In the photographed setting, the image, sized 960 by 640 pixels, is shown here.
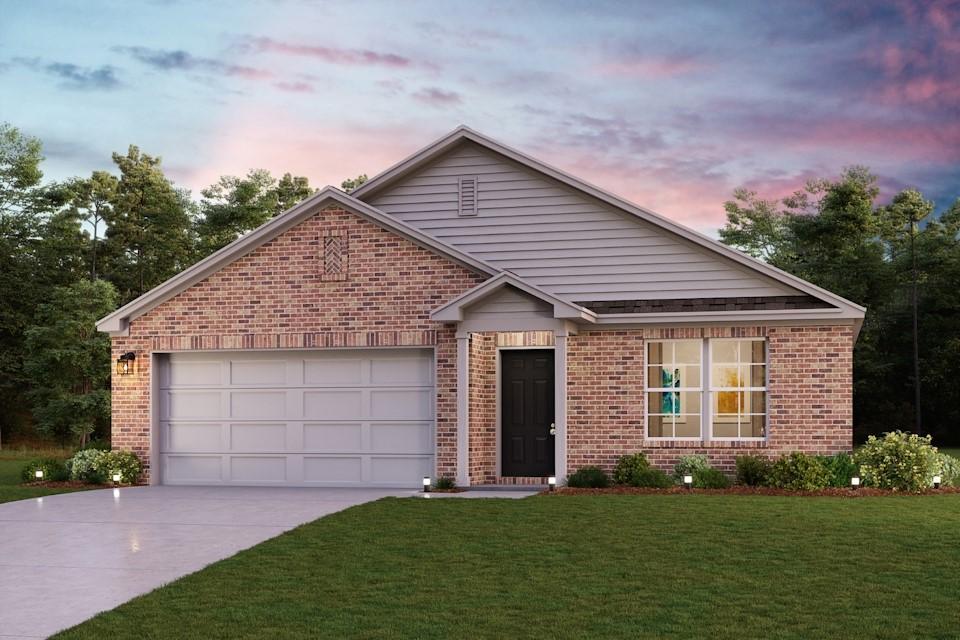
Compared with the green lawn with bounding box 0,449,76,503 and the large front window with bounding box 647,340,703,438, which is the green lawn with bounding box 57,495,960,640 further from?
the green lawn with bounding box 0,449,76,503

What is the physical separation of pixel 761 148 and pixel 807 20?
968 centimetres

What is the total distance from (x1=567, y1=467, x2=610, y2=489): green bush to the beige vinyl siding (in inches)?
136

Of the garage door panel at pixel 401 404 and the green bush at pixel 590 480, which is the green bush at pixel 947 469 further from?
the garage door panel at pixel 401 404


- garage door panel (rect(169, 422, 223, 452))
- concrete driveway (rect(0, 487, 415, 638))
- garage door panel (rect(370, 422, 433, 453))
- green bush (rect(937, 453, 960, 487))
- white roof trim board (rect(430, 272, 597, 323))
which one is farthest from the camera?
garage door panel (rect(169, 422, 223, 452))

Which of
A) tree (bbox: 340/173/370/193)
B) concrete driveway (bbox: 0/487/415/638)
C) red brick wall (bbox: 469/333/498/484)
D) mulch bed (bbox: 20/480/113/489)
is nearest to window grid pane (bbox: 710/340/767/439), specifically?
red brick wall (bbox: 469/333/498/484)

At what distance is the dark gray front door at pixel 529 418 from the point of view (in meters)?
19.8

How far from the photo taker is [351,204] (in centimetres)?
1934

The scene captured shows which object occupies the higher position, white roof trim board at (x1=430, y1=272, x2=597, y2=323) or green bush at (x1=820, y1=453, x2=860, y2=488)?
white roof trim board at (x1=430, y1=272, x2=597, y2=323)

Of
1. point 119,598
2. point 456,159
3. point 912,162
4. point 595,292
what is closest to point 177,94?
point 456,159

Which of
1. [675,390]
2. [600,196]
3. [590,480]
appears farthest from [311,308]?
[675,390]

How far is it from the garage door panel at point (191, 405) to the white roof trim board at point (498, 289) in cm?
485

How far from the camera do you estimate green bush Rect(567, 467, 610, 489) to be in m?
18.2

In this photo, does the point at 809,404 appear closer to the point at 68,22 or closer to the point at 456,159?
the point at 456,159

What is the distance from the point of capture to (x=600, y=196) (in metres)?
Answer: 20.2
